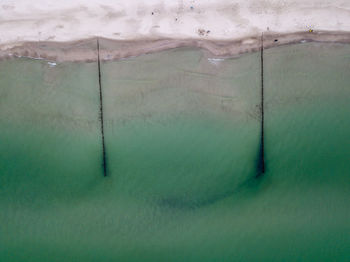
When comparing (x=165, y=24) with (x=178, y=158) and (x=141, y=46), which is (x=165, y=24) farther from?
(x=178, y=158)

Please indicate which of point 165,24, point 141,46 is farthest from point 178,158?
point 165,24

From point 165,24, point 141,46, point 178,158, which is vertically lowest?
point 178,158

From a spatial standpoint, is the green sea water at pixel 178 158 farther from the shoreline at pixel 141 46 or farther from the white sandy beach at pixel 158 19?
the white sandy beach at pixel 158 19

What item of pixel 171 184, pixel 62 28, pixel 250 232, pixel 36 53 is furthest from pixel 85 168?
pixel 250 232

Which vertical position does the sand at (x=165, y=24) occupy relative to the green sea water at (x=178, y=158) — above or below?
above

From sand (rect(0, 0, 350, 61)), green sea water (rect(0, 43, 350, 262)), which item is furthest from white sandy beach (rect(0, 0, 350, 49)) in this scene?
green sea water (rect(0, 43, 350, 262))

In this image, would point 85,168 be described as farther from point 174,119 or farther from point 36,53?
point 36,53

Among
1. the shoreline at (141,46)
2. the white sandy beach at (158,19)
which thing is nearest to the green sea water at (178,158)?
the shoreline at (141,46)

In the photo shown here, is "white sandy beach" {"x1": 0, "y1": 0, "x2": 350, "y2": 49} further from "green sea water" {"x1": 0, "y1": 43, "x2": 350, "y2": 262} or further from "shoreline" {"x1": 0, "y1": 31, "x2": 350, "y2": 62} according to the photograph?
"green sea water" {"x1": 0, "y1": 43, "x2": 350, "y2": 262}
